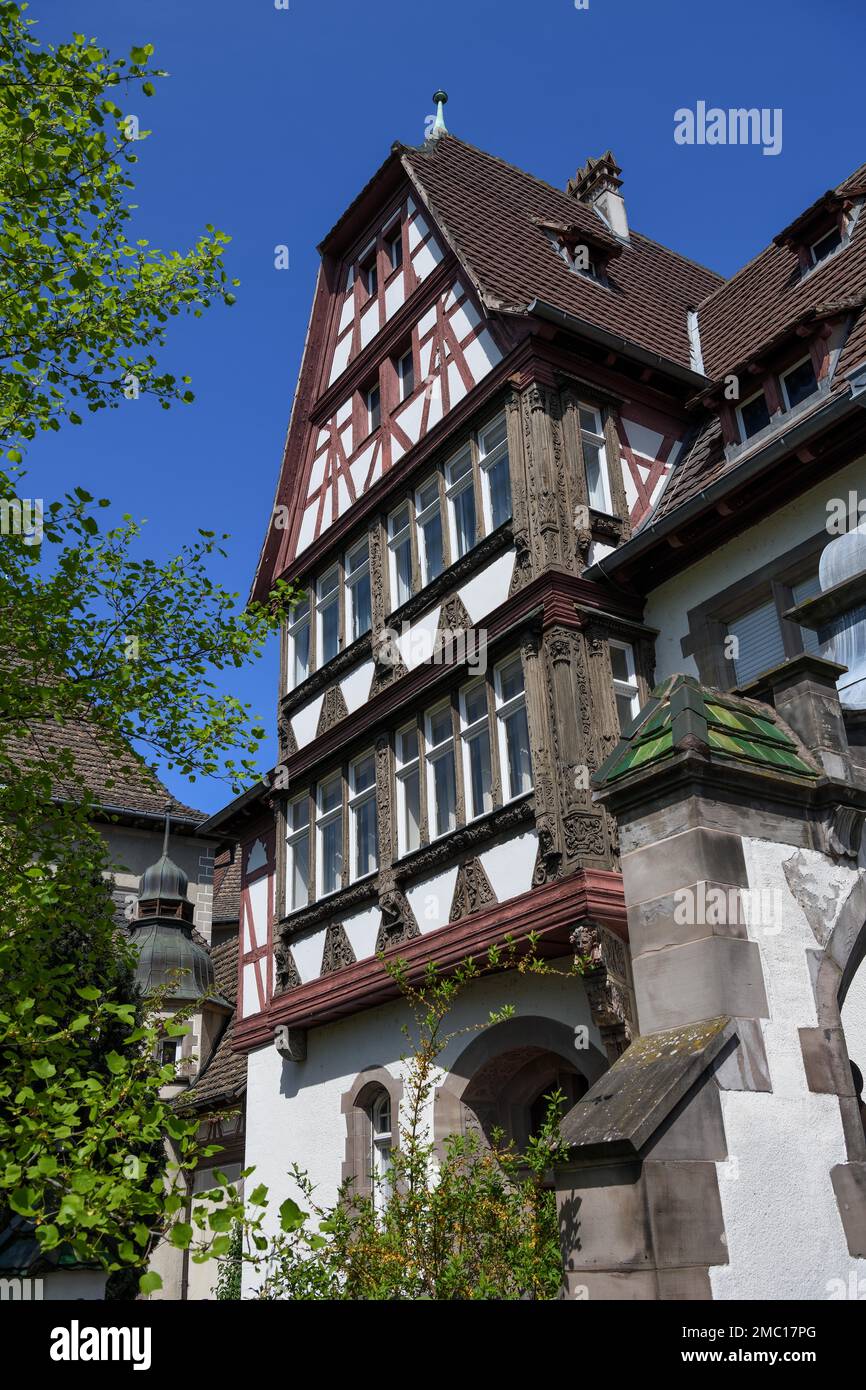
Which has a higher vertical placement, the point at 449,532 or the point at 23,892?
the point at 449,532

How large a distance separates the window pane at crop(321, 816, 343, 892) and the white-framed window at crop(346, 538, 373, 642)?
2.34 meters

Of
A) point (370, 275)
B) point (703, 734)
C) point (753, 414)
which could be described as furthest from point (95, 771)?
point (703, 734)

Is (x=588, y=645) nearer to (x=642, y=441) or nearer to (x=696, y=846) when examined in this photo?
(x=642, y=441)

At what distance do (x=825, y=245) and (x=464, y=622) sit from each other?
6.31 m

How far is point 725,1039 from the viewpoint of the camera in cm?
511

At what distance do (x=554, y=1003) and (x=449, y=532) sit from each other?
213 inches

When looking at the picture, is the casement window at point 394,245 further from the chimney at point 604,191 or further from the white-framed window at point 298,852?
the white-framed window at point 298,852

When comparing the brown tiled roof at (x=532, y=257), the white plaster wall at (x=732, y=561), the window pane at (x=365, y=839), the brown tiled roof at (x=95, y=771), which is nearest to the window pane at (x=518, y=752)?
the white plaster wall at (x=732, y=561)

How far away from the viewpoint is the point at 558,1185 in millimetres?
5098

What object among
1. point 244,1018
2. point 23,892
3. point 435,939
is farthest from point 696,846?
Result: point 244,1018

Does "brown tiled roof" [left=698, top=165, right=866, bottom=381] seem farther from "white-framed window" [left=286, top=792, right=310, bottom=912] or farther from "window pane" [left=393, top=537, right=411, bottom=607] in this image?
"white-framed window" [left=286, top=792, right=310, bottom=912]

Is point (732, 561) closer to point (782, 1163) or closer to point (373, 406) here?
point (373, 406)
